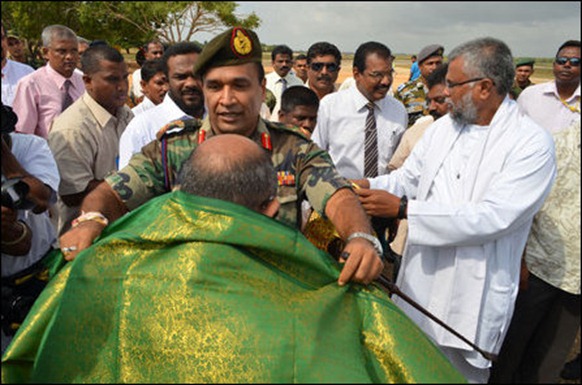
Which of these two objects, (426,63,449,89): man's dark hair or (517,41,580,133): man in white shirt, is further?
(517,41,580,133): man in white shirt

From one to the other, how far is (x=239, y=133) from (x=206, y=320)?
1.07 meters

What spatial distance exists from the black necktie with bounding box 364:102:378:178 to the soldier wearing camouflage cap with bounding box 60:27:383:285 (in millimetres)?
2052

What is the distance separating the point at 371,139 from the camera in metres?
4.42

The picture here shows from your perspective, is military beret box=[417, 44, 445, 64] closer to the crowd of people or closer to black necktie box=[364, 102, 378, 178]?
the crowd of people

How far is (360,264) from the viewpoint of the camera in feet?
5.80

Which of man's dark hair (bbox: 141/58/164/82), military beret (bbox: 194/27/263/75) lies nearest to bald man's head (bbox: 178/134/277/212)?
military beret (bbox: 194/27/263/75)

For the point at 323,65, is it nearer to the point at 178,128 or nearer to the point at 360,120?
the point at 360,120

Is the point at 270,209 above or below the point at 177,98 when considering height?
below

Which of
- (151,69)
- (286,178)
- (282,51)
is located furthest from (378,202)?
(282,51)

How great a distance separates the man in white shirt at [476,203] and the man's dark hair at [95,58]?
2.31 m

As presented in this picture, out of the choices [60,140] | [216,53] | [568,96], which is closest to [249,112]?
[216,53]

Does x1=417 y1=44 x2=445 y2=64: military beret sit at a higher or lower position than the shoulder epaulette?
higher

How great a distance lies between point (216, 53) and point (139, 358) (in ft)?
4.61

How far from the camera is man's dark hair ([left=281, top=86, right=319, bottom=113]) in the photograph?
416 centimetres
